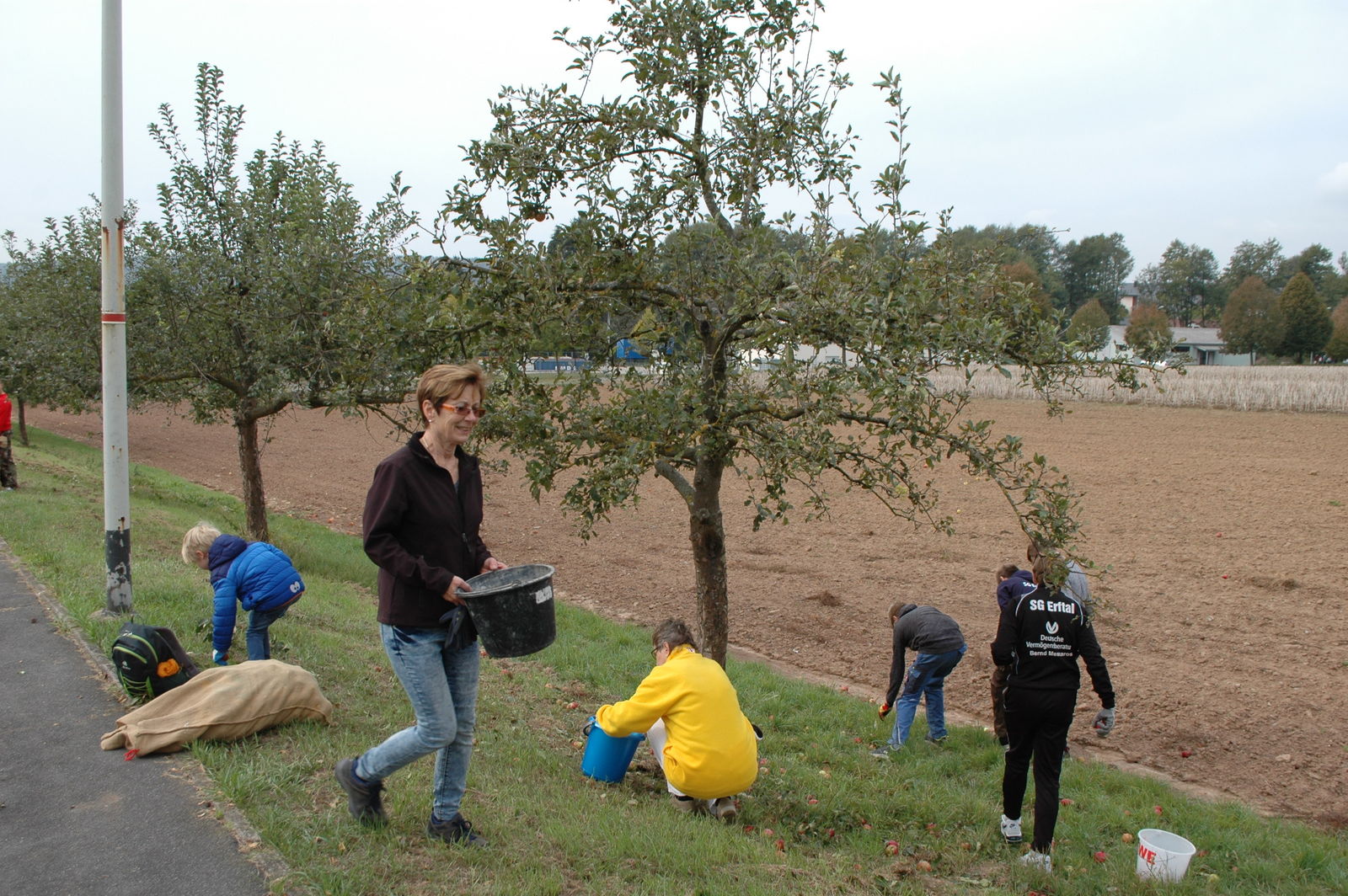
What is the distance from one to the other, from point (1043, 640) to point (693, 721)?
210 centimetres

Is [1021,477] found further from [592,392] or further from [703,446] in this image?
[592,392]

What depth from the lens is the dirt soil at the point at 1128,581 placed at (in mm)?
7875

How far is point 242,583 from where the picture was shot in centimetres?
586

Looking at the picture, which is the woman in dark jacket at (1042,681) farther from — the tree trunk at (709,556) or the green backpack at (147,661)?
the green backpack at (147,661)

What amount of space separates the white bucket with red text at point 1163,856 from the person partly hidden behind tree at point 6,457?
15022 millimetres

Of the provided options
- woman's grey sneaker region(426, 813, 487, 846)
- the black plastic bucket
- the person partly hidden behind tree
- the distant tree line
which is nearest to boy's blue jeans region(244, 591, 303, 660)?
woman's grey sneaker region(426, 813, 487, 846)

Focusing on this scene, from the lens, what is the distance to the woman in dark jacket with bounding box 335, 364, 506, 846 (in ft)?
11.9

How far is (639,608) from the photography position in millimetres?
11930

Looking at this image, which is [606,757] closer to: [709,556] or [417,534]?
A: [709,556]

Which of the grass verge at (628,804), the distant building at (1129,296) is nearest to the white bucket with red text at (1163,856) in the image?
the grass verge at (628,804)

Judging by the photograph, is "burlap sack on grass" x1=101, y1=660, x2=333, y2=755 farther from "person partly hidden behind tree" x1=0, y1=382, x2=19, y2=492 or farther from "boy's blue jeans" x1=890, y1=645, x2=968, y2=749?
"person partly hidden behind tree" x1=0, y1=382, x2=19, y2=492

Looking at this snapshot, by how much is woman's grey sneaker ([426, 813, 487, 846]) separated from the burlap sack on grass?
1.50 metres

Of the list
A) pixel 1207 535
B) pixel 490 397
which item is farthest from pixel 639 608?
pixel 1207 535

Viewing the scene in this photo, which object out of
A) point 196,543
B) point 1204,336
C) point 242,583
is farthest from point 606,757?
point 1204,336
